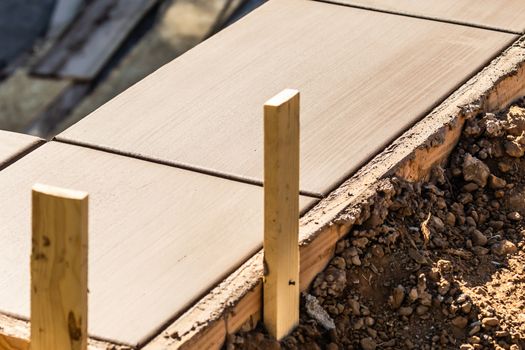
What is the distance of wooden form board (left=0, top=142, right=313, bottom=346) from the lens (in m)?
3.50

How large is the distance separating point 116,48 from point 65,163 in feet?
23.0

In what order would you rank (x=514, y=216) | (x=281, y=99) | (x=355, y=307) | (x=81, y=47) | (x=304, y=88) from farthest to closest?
(x=81, y=47), (x=304, y=88), (x=514, y=216), (x=355, y=307), (x=281, y=99)

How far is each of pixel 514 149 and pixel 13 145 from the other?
168cm

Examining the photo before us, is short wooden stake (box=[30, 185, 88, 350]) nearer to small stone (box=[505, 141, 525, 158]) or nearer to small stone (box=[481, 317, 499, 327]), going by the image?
small stone (box=[481, 317, 499, 327])

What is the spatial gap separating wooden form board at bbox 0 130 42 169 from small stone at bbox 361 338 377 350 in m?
1.33

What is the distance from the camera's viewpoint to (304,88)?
4.68 meters

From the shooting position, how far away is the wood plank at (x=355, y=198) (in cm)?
347

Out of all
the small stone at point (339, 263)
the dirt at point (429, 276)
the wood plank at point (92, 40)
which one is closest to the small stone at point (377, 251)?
the dirt at point (429, 276)

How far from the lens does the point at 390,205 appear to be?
405 cm

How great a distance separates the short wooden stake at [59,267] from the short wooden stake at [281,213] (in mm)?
656

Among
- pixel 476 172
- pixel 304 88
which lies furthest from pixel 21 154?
pixel 476 172

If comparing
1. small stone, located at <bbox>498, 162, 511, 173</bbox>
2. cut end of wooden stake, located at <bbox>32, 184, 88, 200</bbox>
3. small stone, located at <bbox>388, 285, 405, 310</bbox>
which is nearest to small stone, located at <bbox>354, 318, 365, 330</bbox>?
small stone, located at <bbox>388, 285, 405, 310</bbox>

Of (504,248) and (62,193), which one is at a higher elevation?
(62,193)

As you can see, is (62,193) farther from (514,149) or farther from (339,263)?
(514,149)
